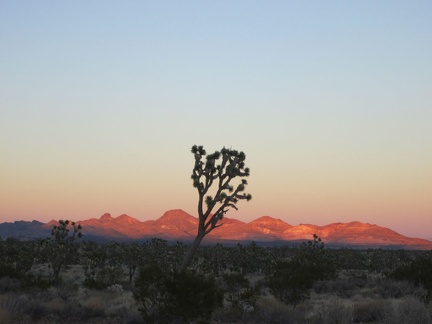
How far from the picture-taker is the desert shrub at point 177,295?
13.3 m

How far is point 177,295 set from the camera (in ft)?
43.8

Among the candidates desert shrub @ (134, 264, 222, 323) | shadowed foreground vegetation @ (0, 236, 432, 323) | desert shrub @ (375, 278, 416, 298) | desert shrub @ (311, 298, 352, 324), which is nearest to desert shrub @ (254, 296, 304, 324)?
shadowed foreground vegetation @ (0, 236, 432, 323)

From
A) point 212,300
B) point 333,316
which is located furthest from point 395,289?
point 212,300

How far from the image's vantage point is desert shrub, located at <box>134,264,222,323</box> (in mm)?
13297

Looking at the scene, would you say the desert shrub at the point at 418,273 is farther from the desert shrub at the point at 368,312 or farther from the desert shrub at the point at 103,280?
the desert shrub at the point at 103,280

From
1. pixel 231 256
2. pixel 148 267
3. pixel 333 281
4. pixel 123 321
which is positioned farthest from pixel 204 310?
pixel 231 256

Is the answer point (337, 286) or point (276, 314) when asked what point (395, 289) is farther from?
point (276, 314)

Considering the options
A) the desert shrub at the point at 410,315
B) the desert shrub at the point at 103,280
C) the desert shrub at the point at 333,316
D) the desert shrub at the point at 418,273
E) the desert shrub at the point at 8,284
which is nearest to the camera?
the desert shrub at the point at 410,315

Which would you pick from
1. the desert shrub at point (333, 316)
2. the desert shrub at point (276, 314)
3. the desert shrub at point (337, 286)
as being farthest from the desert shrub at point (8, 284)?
the desert shrub at point (337, 286)

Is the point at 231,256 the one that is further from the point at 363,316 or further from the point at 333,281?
the point at 363,316

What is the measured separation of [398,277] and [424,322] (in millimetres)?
16020

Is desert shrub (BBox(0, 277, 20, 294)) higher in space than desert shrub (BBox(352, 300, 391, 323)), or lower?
lower

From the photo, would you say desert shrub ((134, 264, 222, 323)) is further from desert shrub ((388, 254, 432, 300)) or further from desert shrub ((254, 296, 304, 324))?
desert shrub ((388, 254, 432, 300))

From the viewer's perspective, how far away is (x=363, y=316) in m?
17.7
